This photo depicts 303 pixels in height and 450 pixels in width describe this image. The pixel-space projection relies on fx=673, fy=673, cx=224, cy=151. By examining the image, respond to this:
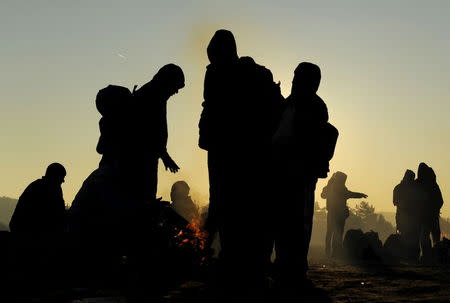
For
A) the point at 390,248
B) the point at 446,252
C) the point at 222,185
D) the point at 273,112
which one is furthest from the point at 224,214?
the point at 390,248

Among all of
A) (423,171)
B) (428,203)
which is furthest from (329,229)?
(423,171)

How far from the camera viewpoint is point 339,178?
2225 cm

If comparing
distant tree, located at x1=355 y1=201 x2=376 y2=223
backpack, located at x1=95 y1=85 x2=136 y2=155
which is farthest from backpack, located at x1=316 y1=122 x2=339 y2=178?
distant tree, located at x1=355 y1=201 x2=376 y2=223

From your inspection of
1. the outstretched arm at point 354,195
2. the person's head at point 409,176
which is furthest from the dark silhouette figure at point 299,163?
the outstretched arm at point 354,195

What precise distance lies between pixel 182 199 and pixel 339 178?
5.69 m

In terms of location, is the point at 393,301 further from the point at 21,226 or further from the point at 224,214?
the point at 21,226

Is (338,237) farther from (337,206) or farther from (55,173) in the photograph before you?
(55,173)

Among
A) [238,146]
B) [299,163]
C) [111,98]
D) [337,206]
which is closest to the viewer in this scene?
[238,146]

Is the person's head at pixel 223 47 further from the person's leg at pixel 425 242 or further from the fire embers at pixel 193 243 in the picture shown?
the person's leg at pixel 425 242

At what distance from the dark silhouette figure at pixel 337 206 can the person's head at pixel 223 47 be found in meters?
15.6

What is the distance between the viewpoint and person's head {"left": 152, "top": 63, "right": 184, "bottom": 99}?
894 cm

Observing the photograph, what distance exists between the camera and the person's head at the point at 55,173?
1202 cm

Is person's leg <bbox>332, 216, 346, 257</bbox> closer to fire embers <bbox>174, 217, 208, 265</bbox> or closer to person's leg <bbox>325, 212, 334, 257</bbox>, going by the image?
person's leg <bbox>325, 212, 334, 257</bbox>

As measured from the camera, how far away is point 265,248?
260 inches
